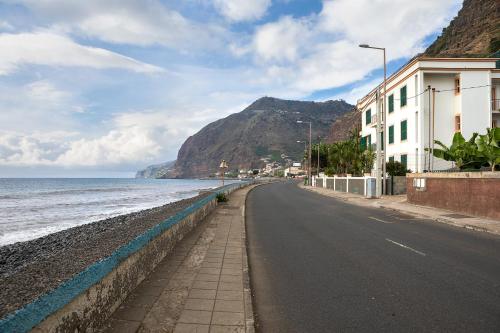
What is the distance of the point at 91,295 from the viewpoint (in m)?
4.32

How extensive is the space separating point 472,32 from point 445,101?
66.8 meters

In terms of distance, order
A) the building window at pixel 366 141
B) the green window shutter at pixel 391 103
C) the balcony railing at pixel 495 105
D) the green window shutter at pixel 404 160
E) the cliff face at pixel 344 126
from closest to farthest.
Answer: the balcony railing at pixel 495 105, the green window shutter at pixel 404 160, the green window shutter at pixel 391 103, the building window at pixel 366 141, the cliff face at pixel 344 126

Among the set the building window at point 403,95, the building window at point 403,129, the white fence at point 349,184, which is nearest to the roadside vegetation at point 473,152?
the white fence at point 349,184

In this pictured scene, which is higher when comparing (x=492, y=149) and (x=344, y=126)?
(x=344, y=126)

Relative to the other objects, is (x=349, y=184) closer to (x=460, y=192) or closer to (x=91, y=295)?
(x=460, y=192)

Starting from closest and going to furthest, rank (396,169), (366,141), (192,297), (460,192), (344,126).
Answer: (192,297)
(460,192)
(396,169)
(366,141)
(344,126)

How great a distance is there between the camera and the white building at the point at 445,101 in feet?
109

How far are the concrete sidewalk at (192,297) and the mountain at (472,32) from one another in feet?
250

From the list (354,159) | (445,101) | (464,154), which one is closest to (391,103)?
(445,101)

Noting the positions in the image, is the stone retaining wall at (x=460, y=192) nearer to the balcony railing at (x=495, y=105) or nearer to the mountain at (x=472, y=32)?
the balcony railing at (x=495, y=105)

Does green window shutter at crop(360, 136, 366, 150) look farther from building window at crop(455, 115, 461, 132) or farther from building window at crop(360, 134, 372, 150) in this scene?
building window at crop(455, 115, 461, 132)

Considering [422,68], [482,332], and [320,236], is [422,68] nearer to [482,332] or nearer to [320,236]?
[320,236]

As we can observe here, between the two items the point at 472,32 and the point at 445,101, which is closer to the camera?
the point at 445,101

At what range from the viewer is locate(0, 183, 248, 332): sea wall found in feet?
10.7
